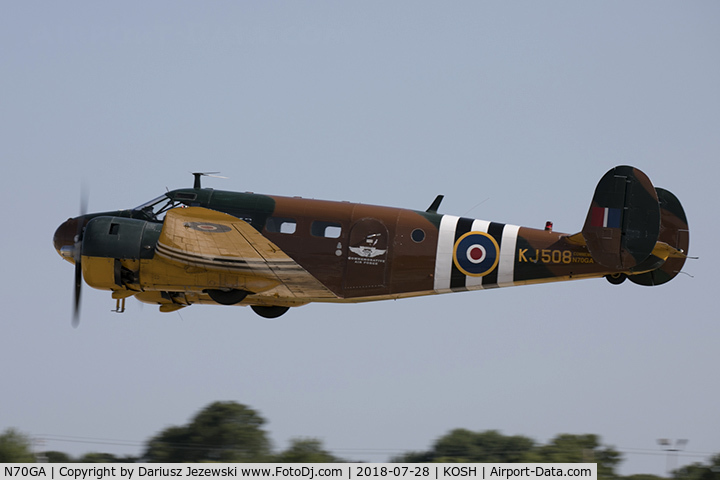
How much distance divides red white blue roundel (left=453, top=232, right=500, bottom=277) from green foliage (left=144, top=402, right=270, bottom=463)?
9.62m

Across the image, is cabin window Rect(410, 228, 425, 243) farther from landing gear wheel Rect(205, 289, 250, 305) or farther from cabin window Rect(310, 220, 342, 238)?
landing gear wheel Rect(205, 289, 250, 305)

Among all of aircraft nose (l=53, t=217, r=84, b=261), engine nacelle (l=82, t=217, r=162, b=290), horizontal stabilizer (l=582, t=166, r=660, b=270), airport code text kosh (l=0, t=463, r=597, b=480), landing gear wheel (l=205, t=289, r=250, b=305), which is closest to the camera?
airport code text kosh (l=0, t=463, r=597, b=480)

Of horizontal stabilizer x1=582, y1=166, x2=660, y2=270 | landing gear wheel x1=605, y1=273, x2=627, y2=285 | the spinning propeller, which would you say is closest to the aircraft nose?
the spinning propeller

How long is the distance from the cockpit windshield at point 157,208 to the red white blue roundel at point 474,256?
620 cm

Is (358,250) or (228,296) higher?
(358,250)

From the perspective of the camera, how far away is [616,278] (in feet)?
69.4

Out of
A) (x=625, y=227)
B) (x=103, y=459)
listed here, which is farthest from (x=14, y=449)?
(x=625, y=227)

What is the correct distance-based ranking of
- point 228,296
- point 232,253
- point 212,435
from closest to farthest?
point 232,253 < point 228,296 < point 212,435

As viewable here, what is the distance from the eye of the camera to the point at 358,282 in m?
21.0

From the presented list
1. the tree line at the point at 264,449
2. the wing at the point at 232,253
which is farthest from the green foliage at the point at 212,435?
the wing at the point at 232,253

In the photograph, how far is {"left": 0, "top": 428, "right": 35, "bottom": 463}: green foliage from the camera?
25.2 m

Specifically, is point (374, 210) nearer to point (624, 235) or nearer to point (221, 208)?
point (221, 208)

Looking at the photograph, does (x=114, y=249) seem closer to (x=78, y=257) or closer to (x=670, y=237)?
(x=78, y=257)

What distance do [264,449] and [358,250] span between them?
815cm
